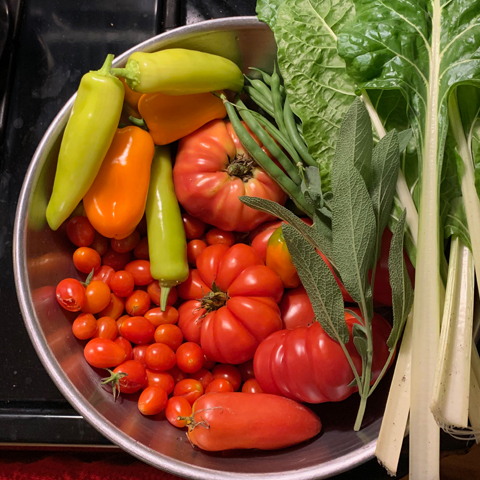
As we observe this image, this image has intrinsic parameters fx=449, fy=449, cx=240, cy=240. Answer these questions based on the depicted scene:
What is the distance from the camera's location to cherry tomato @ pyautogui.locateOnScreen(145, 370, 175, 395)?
0.93 metres

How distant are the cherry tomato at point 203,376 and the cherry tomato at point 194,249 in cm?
25

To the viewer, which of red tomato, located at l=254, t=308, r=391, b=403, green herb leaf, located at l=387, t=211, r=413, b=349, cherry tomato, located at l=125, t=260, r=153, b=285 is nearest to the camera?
green herb leaf, located at l=387, t=211, r=413, b=349

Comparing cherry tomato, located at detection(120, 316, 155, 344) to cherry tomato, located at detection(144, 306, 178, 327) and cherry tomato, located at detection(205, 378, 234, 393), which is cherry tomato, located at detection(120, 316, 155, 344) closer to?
cherry tomato, located at detection(144, 306, 178, 327)

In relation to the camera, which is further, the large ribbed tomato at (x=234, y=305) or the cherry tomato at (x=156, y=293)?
the cherry tomato at (x=156, y=293)

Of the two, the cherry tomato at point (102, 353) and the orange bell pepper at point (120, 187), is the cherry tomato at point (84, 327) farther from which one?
the orange bell pepper at point (120, 187)

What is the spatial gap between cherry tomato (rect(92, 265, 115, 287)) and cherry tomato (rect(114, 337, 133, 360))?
0.41 feet

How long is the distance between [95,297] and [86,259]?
0.08 m

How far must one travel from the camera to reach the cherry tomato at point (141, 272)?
3.30ft

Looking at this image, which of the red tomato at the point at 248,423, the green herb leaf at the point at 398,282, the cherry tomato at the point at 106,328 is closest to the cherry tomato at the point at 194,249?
the cherry tomato at the point at 106,328

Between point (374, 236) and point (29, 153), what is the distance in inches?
35.2

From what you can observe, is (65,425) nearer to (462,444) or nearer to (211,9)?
(462,444)

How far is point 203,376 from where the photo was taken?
A: 0.98 meters

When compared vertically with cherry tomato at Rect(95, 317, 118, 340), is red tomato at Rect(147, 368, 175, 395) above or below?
below

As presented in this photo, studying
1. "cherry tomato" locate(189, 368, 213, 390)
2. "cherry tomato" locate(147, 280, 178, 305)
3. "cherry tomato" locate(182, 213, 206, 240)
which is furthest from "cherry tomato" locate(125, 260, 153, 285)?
"cherry tomato" locate(189, 368, 213, 390)
